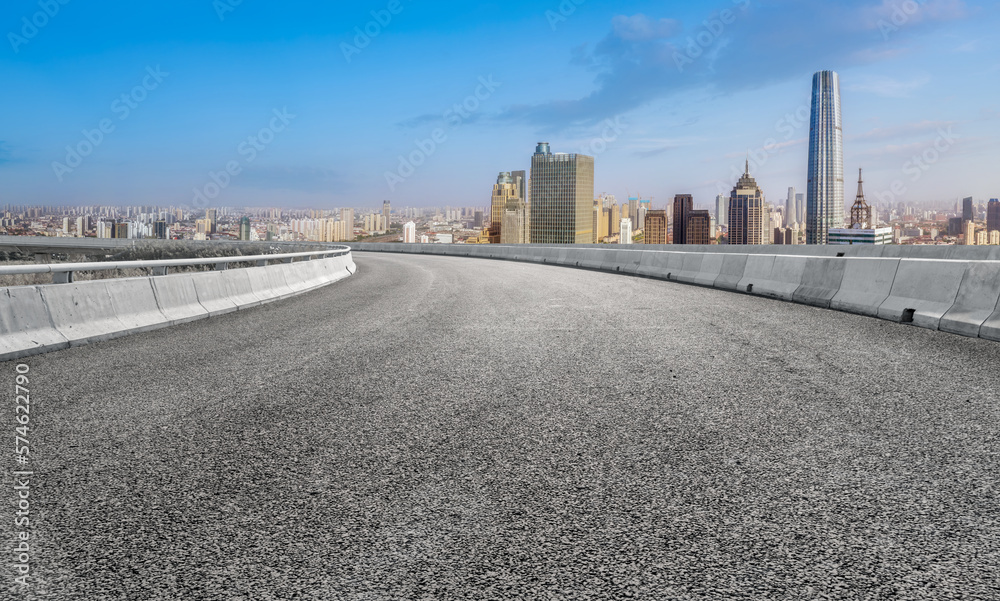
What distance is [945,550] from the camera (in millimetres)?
2799

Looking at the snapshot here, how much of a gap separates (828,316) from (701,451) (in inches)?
317

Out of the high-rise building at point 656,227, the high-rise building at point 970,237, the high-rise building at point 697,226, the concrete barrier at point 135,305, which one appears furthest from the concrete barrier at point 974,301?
the high-rise building at point 656,227

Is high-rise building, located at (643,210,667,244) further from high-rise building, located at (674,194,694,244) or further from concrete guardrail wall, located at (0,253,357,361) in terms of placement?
concrete guardrail wall, located at (0,253,357,361)

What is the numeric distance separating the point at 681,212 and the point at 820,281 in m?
145

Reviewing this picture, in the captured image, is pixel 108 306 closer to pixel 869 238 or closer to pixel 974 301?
pixel 974 301

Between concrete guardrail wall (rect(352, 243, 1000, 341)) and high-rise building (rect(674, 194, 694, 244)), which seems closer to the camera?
concrete guardrail wall (rect(352, 243, 1000, 341))

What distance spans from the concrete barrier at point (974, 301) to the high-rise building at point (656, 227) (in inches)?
6326

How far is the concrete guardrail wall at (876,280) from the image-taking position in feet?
29.9

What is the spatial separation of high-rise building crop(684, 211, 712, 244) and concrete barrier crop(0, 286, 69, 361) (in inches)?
5071

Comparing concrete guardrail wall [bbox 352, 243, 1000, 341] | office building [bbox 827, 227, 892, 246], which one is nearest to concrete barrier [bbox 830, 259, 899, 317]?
concrete guardrail wall [bbox 352, 243, 1000, 341]

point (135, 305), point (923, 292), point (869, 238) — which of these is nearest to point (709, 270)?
point (923, 292)

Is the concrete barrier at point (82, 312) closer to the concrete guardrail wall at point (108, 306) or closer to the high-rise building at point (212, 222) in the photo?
the concrete guardrail wall at point (108, 306)

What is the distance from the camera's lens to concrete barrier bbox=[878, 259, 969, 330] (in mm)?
9594

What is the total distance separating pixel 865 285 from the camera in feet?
38.4
